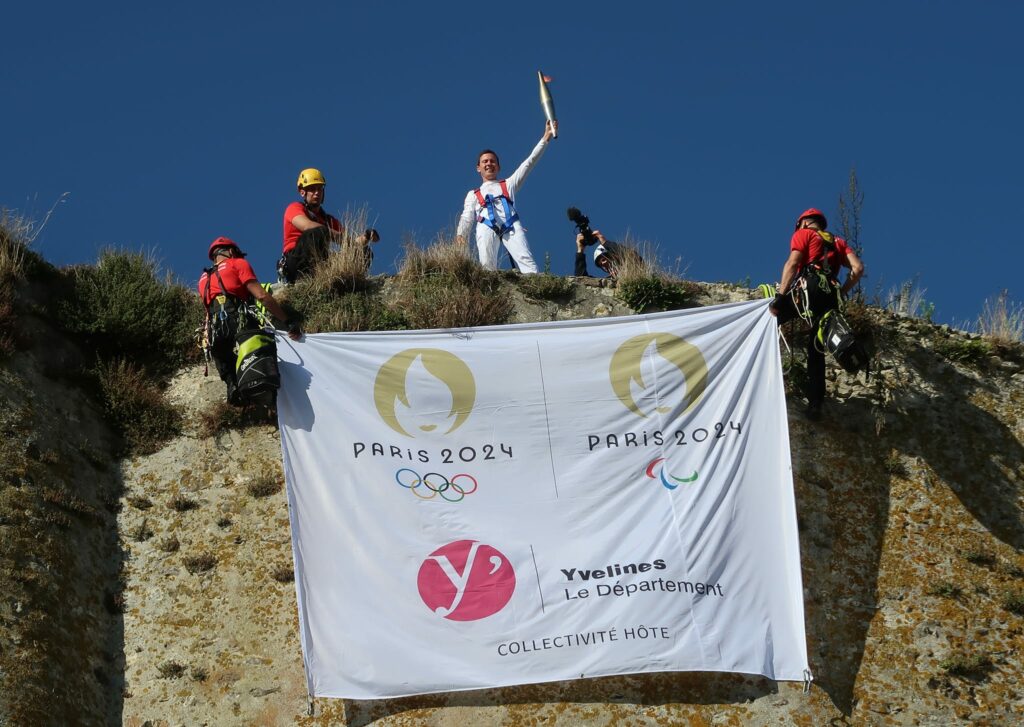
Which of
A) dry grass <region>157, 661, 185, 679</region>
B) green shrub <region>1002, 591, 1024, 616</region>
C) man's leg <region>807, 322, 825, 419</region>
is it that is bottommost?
green shrub <region>1002, 591, 1024, 616</region>

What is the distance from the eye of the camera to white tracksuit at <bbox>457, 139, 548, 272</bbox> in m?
13.8

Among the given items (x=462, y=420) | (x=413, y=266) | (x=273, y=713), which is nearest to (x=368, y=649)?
(x=273, y=713)

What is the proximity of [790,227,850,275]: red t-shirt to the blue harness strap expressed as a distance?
3.35 meters

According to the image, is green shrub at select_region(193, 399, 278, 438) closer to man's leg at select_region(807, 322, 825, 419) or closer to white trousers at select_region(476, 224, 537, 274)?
white trousers at select_region(476, 224, 537, 274)

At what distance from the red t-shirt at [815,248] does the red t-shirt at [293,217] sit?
4.89 m

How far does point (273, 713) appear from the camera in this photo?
9.84 metres

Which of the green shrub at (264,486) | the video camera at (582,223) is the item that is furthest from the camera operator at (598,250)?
the green shrub at (264,486)

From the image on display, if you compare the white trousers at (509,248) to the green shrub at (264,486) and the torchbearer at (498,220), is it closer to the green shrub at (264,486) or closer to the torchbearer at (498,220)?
the torchbearer at (498,220)

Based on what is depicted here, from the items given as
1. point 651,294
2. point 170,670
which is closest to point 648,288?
point 651,294

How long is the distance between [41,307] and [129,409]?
5.10 ft

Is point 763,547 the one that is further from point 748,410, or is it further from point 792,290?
point 792,290

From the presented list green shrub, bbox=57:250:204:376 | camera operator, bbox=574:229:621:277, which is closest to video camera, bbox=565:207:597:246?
camera operator, bbox=574:229:621:277

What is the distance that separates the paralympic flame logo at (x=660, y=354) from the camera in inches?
430

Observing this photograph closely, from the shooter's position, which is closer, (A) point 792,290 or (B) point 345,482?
(B) point 345,482
